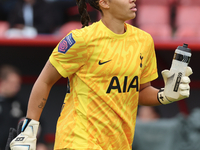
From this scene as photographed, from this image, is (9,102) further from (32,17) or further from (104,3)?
(104,3)

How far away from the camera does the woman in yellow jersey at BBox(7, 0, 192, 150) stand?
99.5 inches

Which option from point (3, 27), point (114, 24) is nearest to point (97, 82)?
point (114, 24)

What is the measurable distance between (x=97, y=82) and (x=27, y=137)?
0.62m

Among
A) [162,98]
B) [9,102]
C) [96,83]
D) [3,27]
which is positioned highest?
[96,83]

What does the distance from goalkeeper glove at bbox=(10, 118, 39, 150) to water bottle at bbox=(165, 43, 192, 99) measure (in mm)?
976

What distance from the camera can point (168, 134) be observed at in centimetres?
508

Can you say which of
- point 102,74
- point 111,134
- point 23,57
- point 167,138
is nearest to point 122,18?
point 102,74

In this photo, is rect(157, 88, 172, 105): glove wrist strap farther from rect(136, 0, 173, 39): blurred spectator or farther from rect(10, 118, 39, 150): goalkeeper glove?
rect(136, 0, 173, 39): blurred spectator

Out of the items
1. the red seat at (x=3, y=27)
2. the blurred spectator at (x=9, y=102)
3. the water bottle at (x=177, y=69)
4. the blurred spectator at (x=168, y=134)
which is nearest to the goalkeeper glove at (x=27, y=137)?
the water bottle at (x=177, y=69)

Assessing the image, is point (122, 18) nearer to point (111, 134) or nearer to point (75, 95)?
point (75, 95)

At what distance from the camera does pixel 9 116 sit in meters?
4.96

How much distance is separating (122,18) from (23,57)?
11.9 feet

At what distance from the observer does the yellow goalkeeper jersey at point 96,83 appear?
2.52 m

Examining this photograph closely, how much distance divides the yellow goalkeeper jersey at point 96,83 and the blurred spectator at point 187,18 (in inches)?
141
